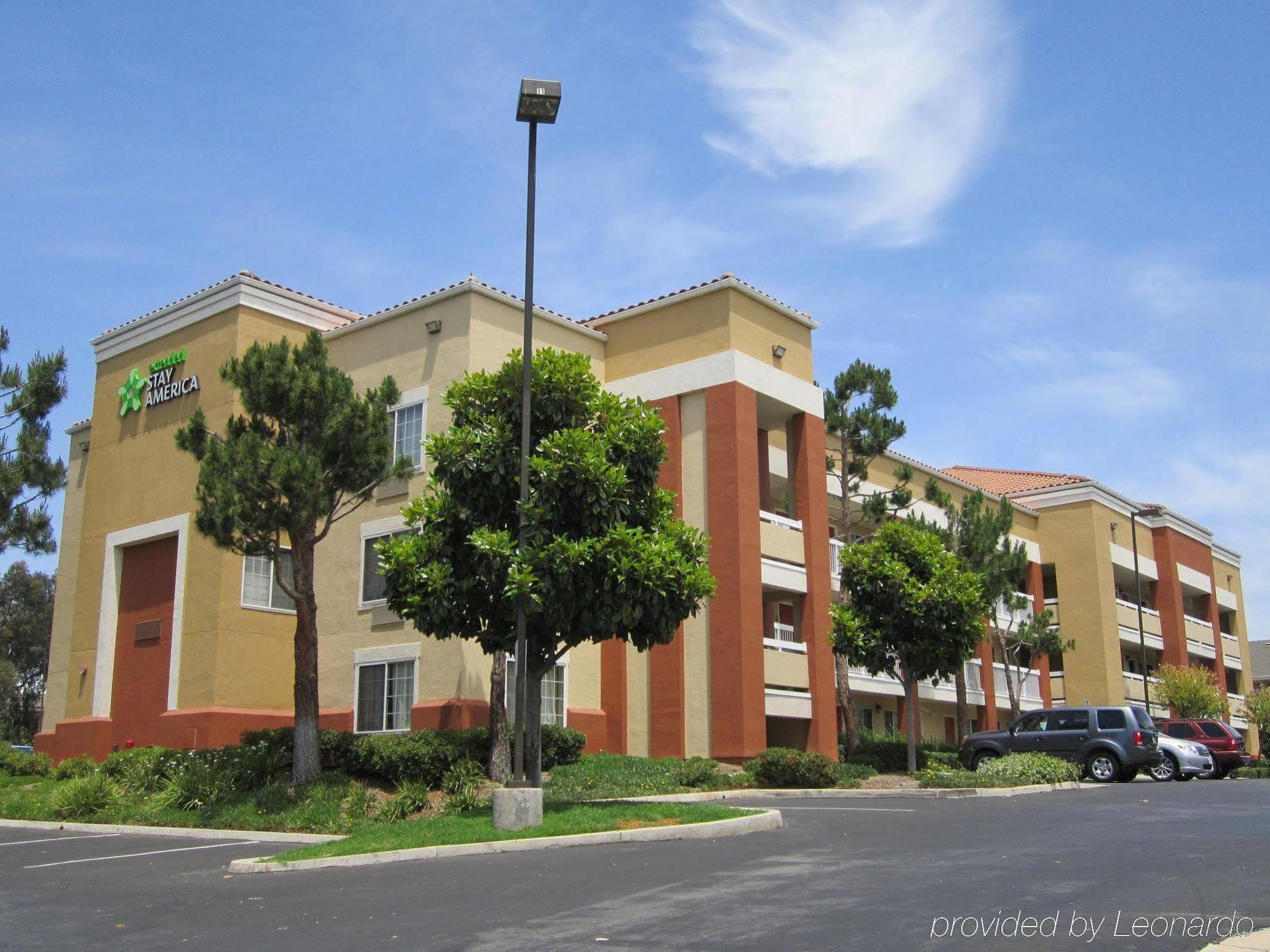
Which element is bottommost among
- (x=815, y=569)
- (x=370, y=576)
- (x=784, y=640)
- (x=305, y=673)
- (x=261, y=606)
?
(x=305, y=673)

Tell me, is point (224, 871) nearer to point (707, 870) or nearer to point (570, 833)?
point (570, 833)

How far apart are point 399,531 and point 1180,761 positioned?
1927cm

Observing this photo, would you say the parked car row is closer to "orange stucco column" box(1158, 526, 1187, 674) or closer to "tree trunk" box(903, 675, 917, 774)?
"tree trunk" box(903, 675, 917, 774)

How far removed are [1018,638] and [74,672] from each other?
88.1 feet

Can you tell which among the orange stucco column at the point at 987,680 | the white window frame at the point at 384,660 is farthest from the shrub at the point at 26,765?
the orange stucco column at the point at 987,680

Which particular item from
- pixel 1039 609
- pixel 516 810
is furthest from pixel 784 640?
pixel 1039 609

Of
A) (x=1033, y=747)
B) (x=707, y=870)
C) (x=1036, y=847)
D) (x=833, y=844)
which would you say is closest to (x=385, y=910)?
(x=707, y=870)

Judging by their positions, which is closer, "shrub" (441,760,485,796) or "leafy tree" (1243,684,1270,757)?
"shrub" (441,760,485,796)

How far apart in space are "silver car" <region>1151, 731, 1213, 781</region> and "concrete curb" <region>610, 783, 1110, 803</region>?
7189 millimetres

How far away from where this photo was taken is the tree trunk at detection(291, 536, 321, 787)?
21078 millimetres

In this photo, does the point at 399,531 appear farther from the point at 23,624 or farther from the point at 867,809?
the point at 23,624

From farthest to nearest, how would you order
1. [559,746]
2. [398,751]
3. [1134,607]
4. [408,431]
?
[1134,607], [408,431], [559,746], [398,751]

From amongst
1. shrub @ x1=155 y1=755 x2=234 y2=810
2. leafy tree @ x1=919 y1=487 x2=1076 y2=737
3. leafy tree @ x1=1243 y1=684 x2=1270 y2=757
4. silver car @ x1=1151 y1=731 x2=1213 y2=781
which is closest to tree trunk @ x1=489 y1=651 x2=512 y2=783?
shrub @ x1=155 y1=755 x2=234 y2=810

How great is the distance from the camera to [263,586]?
29.5 meters
